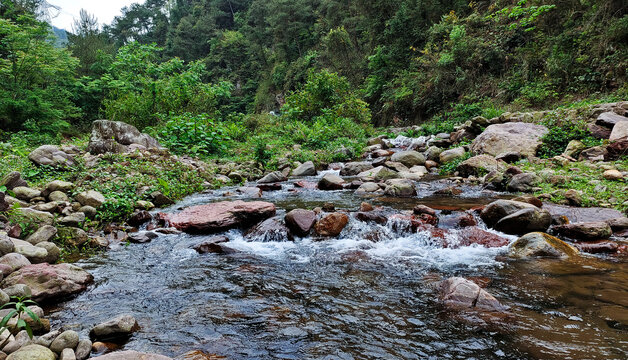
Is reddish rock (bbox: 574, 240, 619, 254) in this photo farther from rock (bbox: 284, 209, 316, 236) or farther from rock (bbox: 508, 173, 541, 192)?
rock (bbox: 284, 209, 316, 236)

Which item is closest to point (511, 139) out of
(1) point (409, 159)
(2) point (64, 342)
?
(1) point (409, 159)

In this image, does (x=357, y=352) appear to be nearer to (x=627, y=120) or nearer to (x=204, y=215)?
(x=204, y=215)

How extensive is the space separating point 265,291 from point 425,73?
21.5 meters

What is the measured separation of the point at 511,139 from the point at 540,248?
6.71m

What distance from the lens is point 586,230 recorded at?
4.61 meters

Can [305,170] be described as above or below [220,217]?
above

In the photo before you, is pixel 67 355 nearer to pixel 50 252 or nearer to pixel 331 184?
pixel 50 252

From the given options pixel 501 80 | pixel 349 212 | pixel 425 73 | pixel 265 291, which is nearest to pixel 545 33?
pixel 501 80

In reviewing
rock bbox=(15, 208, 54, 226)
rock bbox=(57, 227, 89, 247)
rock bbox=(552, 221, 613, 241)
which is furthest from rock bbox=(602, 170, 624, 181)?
rock bbox=(15, 208, 54, 226)

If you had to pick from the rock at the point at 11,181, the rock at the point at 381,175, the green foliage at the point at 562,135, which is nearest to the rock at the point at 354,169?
the rock at the point at 381,175

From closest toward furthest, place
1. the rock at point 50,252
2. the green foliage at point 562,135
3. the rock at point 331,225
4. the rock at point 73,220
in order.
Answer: the rock at point 50,252 < the rock at point 73,220 < the rock at point 331,225 < the green foliage at point 562,135

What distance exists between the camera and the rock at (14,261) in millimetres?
3418

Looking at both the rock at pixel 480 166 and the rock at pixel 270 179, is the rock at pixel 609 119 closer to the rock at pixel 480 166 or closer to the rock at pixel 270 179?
the rock at pixel 480 166

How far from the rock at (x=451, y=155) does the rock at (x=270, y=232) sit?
24.2 ft
